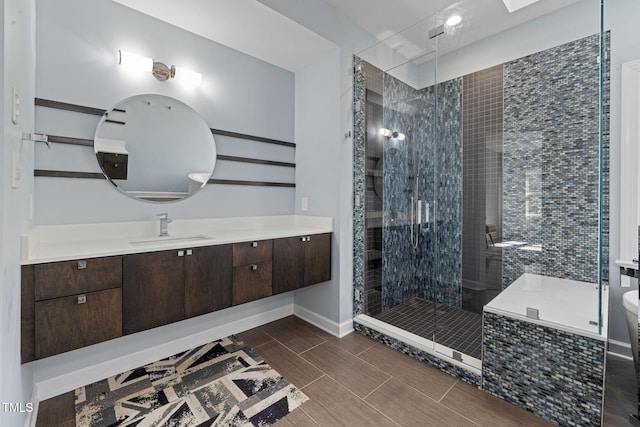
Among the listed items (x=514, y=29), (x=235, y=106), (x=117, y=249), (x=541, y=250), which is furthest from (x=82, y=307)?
(x=514, y=29)

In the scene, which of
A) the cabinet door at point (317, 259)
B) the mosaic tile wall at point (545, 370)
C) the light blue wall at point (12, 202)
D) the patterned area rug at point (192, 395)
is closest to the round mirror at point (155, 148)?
the light blue wall at point (12, 202)

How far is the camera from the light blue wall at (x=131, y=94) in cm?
175

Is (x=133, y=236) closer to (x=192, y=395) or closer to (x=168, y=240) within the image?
(x=168, y=240)

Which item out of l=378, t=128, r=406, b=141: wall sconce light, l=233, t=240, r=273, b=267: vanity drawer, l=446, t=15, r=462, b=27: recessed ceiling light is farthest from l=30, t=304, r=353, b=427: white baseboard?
l=446, t=15, r=462, b=27: recessed ceiling light

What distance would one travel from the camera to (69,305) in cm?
144

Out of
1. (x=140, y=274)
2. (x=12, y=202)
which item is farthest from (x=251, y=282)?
(x=12, y=202)

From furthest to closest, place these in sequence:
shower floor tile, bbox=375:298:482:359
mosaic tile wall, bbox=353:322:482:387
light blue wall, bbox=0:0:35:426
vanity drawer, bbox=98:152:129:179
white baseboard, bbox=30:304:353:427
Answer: shower floor tile, bbox=375:298:482:359, vanity drawer, bbox=98:152:129:179, mosaic tile wall, bbox=353:322:482:387, white baseboard, bbox=30:304:353:427, light blue wall, bbox=0:0:35:426

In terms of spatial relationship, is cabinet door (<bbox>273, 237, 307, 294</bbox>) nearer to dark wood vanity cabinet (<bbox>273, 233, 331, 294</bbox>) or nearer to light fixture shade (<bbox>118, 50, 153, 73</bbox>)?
dark wood vanity cabinet (<bbox>273, 233, 331, 294</bbox>)

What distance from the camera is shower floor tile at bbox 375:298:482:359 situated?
205cm

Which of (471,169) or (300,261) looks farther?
(471,169)

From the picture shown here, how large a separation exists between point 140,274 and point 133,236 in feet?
1.72

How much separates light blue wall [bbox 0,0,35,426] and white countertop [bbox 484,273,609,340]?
229 centimetres

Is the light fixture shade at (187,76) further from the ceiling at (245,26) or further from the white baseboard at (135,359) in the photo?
the white baseboard at (135,359)

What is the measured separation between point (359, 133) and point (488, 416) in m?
2.23
